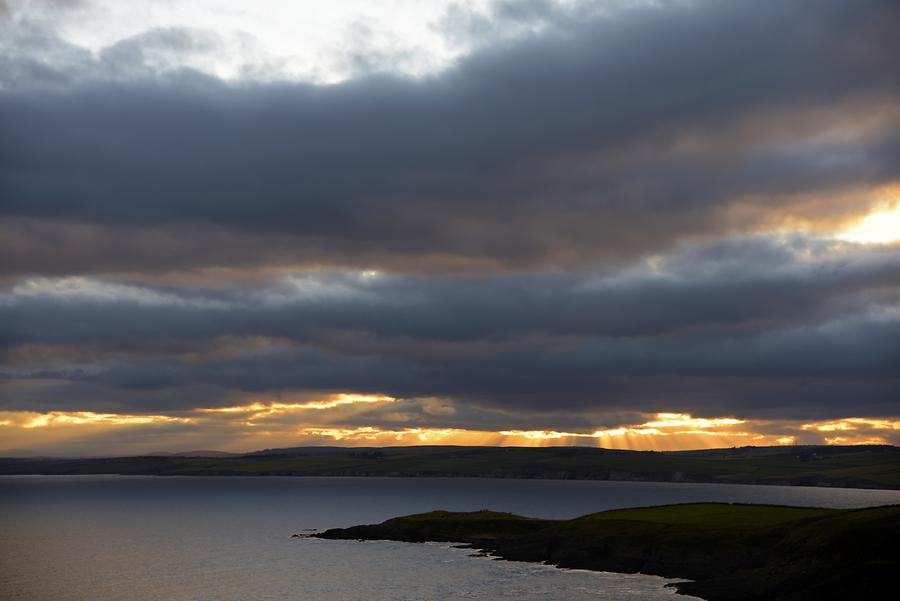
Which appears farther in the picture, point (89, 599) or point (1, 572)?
point (1, 572)

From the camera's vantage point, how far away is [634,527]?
12406cm

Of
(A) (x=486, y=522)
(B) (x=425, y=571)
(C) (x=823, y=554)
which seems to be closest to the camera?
(C) (x=823, y=554)

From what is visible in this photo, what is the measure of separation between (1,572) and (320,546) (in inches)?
1941

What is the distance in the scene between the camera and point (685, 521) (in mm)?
124312

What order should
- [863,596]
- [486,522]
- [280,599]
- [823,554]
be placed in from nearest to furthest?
[863,596] → [823,554] → [280,599] → [486,522]

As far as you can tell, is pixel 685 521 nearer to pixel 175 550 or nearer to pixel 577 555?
pixel 577 555

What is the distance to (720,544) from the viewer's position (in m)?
107

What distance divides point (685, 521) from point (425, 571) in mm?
35604

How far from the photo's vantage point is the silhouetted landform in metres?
83.1

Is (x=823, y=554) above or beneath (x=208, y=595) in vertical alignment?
above

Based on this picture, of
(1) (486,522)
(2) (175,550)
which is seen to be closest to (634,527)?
(1) (486,522)

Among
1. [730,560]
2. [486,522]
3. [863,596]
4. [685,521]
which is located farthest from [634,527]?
[863,596]

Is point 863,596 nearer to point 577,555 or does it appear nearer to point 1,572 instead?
point 577,555

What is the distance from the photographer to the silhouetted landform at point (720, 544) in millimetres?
83062
